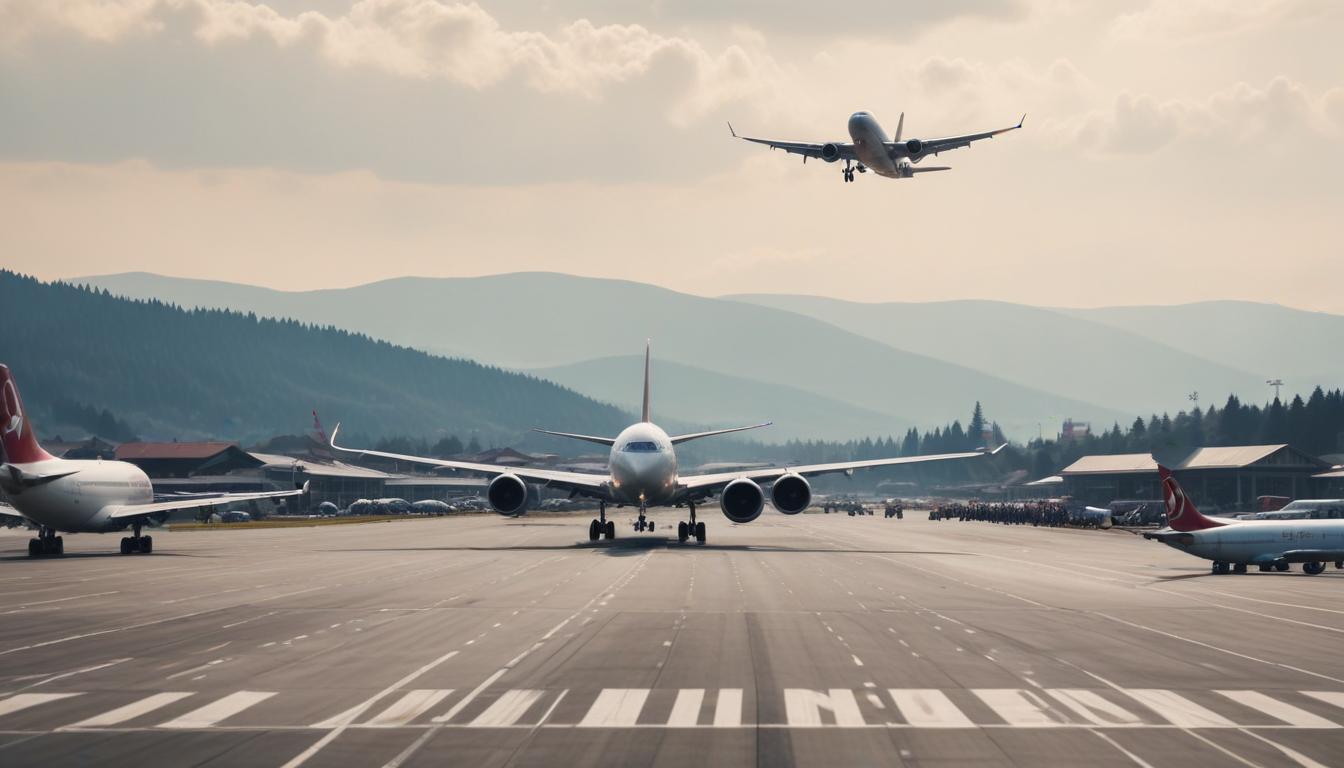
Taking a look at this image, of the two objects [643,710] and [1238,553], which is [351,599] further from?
[1238,553]

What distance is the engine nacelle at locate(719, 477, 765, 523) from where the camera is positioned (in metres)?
71.2

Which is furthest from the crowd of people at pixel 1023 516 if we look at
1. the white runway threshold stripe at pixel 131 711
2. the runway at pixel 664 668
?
the white runway threshold stripe at pixel 131 711

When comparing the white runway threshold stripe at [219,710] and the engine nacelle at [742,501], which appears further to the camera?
the engine nacelle at [742,501]

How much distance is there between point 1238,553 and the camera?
59938 millimetres

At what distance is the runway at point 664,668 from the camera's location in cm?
1906

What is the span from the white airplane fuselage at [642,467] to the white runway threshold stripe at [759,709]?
141ft

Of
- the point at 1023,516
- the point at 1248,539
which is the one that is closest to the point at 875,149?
the point at 1248,539

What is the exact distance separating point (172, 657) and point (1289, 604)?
3462 centimetres

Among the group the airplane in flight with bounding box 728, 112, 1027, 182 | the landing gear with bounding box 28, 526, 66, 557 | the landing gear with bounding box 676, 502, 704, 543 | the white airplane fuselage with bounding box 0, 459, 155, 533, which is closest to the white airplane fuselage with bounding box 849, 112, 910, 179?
the airplane in flight with bounding box 728, 112, 1027, 182

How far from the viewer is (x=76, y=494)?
6412cm

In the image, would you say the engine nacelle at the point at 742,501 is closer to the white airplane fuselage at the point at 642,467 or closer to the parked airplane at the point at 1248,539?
the white airplane fuselage at the point at 642,467

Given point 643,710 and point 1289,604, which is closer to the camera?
point 643,710

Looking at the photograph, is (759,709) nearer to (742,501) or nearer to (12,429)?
(742,501)

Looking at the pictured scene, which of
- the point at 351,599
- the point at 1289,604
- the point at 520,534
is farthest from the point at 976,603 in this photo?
the point at 520,534
